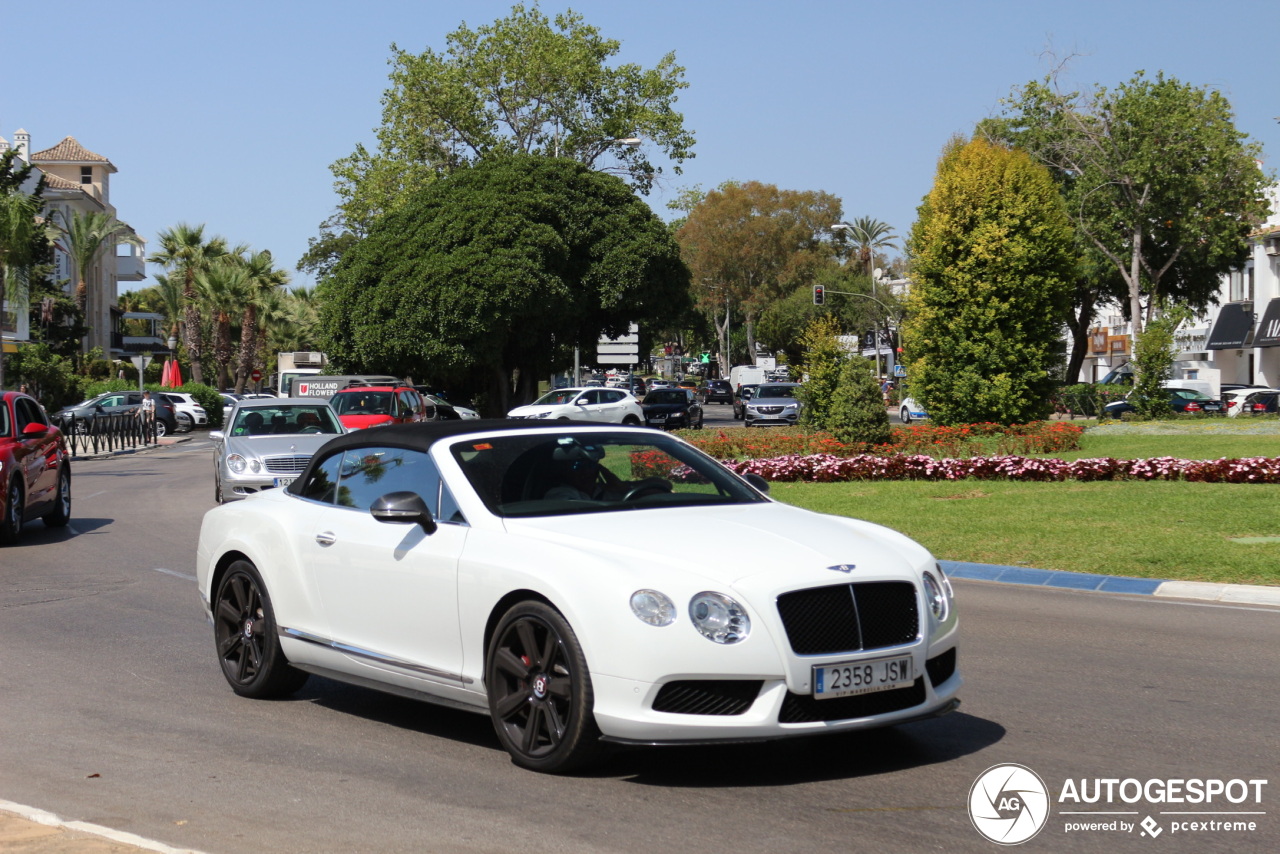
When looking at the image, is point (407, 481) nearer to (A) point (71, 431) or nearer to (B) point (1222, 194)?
(A) point (71, 431)

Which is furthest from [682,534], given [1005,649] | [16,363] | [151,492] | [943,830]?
[16,363]

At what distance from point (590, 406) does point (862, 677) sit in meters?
40.4

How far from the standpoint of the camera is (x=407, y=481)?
7055 millimetres

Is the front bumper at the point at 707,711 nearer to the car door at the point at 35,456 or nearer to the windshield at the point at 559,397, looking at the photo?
the car door at the point at 35,456

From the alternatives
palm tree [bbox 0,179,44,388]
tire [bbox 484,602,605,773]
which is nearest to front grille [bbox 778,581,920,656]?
tire [bbox 484,602,605,773]

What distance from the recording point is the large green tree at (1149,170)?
50.0 m

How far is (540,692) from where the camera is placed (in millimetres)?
5902

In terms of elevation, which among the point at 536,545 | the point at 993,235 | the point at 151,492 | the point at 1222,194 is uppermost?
the point at 1222,194

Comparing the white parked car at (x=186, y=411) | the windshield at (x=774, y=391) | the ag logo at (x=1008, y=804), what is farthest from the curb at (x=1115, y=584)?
the white parked car at (x=186, y=411)

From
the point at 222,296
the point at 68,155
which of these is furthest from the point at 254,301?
the point at 68,155

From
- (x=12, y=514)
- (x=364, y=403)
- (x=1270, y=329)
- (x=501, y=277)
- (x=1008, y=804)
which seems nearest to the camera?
(x=1008, y=804)

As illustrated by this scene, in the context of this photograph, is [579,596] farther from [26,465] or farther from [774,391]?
[774,391]

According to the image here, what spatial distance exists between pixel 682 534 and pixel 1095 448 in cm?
2287

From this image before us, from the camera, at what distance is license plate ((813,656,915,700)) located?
5570 mm
